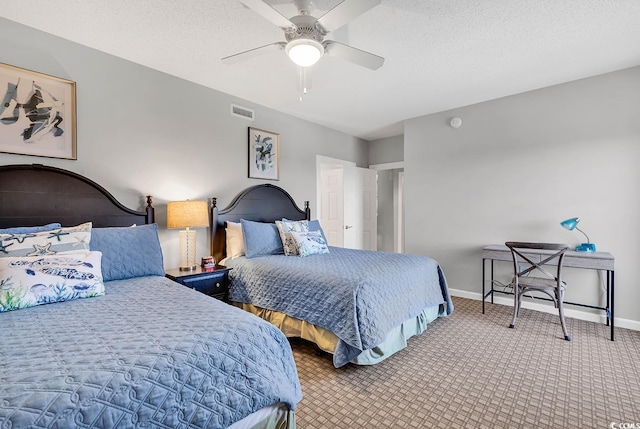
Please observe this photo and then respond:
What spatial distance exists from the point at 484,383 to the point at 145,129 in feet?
11.8

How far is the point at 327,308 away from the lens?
90.7 inches

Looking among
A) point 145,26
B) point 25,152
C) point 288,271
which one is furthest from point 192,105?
point 288,271

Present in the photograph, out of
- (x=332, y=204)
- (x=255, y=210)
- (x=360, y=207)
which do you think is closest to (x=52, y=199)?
(x=255, y=210)

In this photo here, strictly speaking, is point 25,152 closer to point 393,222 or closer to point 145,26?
point 145,26

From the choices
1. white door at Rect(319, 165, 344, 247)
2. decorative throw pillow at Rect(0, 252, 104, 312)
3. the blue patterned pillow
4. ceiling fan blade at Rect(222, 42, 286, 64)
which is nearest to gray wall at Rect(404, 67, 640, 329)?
white door at Rect(319, 165, 344, 247)

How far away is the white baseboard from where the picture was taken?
3.07m

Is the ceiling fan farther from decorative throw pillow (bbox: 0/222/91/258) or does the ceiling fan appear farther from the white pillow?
the white pillow

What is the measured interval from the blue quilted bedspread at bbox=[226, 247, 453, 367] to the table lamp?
42cm

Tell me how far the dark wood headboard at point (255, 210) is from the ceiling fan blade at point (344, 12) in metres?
2.20

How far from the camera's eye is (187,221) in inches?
112

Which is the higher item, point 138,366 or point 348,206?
point 348,206

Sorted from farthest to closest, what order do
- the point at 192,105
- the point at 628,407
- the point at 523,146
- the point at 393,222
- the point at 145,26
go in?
1. the point at 393,222
2. the point at 523,146
3. the point at 192,105
4. the point at 145,26
5. the point at 628,407

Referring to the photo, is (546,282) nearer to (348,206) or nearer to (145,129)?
(348,206)

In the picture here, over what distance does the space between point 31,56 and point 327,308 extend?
120 inches
